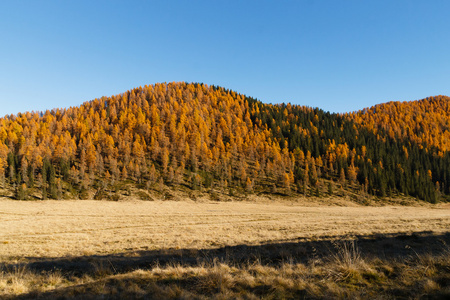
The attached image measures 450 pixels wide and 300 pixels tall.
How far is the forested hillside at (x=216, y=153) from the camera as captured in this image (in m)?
87.7

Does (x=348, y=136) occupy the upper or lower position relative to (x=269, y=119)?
lower

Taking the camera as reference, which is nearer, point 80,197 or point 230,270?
point 230,270

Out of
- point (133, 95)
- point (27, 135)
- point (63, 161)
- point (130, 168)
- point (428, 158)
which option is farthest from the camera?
point (133, 95)

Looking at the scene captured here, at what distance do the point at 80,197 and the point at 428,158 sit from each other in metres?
181

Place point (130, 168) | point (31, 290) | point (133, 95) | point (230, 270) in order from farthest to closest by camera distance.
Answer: point (133, 95), point (130, 168), point (230, 270), point (31, 290)

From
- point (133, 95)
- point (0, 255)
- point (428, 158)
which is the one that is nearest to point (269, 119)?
point (428, 158)

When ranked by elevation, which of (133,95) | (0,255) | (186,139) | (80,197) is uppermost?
(133,95)

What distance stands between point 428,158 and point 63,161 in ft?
637

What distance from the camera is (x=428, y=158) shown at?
130m

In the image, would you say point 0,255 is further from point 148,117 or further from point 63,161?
point 148,117

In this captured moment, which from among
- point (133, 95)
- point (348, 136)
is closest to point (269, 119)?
point (348, 136)

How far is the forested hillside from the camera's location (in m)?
87.7

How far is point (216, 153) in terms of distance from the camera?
114625mm

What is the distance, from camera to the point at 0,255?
46.4ft
